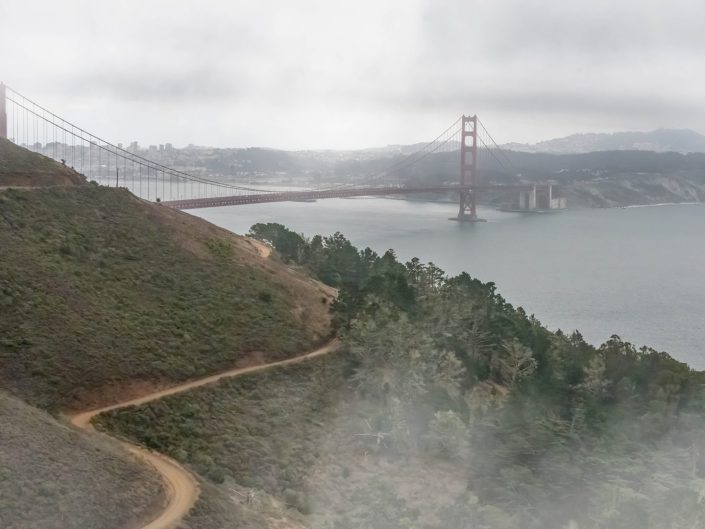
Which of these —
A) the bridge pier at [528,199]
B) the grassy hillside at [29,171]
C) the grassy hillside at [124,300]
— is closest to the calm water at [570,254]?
the bridge pier at [528,199]

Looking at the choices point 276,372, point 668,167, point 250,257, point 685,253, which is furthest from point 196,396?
point 668,167

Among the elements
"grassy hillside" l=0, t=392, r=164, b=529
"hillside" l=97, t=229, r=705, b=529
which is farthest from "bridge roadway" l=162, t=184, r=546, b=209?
"grassy hillside" l=0, t=392, r=164, b=529

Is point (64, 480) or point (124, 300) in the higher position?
point (124, 300)

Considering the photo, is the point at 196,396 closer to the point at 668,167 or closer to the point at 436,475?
the point at 436,475

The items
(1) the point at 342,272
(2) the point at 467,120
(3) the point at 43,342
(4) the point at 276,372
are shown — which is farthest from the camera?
Result: (2) the point at 467,120

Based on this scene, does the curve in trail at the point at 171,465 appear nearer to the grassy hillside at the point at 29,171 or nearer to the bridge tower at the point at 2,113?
the grassy hillside at the point at 29,171

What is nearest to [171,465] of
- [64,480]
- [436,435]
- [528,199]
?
[64,480]

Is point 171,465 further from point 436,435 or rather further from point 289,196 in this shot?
point 289,196
